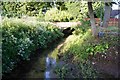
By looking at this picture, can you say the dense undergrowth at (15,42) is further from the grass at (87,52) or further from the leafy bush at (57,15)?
the leafy bush at (57,15)

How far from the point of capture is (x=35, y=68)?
894cm

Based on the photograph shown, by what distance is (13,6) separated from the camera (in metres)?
17.5

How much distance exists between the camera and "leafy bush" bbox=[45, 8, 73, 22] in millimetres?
21716

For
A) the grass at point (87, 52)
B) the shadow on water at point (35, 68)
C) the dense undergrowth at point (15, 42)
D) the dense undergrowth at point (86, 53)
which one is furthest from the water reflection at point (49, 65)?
the dense undergrowth at point (15, 42)

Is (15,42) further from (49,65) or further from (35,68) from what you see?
(49,65)

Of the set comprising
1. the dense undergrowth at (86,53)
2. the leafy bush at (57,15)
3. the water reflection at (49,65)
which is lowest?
the water reflection at (49,65)

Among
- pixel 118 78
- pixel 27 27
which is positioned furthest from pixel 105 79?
pixel 27 27

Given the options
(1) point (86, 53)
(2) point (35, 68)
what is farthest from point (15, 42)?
(1) point (86, 53)

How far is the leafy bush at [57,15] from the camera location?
21716mm

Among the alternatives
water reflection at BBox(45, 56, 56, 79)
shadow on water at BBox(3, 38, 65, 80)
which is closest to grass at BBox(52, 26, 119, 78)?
water reflection at BBox(45, 56, 56, 79)

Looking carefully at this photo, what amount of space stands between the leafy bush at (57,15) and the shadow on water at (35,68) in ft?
35.9

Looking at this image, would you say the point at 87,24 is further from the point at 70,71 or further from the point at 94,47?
the point at 70,71

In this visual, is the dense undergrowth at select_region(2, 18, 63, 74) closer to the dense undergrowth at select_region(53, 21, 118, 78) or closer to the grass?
the dense undergrowth at select_region(53, 21, 118, 78)

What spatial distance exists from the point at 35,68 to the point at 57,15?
14.0 m
